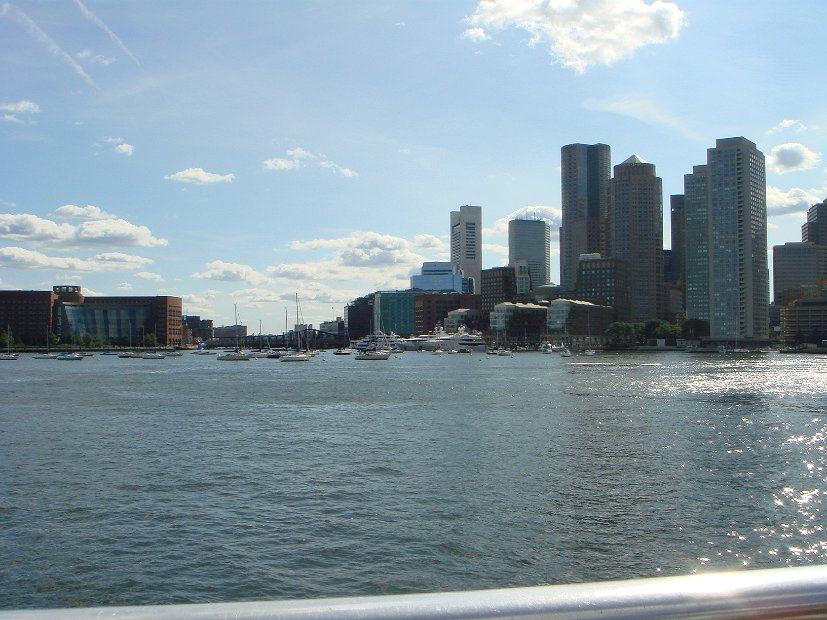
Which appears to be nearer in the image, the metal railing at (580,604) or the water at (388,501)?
the metal railing at (580,604)

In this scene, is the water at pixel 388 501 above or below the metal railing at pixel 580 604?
below

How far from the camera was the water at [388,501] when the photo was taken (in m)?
20.5

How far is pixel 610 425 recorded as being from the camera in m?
51.8

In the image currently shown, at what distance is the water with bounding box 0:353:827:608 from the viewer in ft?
A: 67.2

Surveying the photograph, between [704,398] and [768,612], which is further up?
[768,612]

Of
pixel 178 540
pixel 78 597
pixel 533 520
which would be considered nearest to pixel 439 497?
pixel 533 520

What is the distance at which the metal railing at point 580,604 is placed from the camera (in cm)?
279

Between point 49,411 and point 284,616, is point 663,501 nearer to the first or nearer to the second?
point 284,616

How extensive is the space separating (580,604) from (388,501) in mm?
25901

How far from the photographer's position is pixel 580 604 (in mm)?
2846

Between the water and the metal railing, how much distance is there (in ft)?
54.8

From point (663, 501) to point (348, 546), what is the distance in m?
12.5

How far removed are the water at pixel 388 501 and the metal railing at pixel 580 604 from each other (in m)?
16.7

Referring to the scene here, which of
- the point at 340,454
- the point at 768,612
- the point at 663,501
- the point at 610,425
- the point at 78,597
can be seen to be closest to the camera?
the point at 768,612
